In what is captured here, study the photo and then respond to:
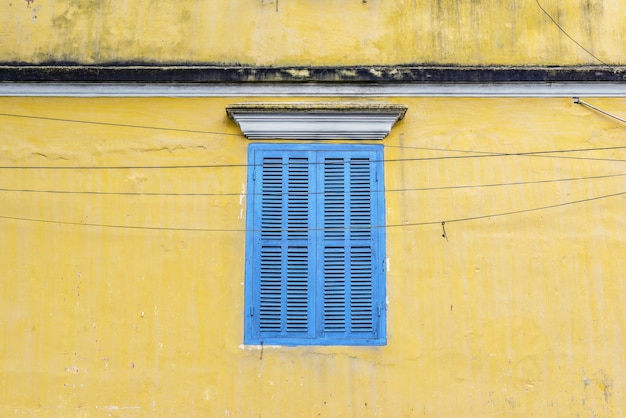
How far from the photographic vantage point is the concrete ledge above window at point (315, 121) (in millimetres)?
5402

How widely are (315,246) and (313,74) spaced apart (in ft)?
4.59

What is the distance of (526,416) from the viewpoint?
5.22 metres

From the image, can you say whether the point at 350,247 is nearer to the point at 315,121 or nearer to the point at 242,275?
the point at 242,275

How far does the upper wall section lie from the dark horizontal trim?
0.44ft

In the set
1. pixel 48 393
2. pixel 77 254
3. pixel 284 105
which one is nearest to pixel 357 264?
pixel 284 105

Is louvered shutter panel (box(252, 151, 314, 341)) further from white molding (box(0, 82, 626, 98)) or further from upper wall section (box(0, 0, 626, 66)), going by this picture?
upper wall section (box(0, 0, 626, 66))

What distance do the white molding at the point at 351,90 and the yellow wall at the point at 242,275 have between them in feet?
0.26

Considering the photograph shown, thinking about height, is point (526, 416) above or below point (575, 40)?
below

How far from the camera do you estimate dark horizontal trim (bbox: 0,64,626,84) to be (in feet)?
18.2

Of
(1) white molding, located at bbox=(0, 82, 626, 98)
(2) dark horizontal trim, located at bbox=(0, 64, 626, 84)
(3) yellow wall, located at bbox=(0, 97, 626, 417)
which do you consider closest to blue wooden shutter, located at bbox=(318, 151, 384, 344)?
(3) yellow wall, located at bbox=(0, 97, 626, 417)

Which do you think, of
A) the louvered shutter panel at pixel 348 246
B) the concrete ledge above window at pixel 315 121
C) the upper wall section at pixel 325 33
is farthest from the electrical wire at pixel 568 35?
the louvered shutter panel at pixel 348 246

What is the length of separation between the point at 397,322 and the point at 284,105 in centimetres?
A: 192

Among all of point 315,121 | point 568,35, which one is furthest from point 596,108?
point 315,121

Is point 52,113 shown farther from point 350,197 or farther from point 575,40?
point 575,40
